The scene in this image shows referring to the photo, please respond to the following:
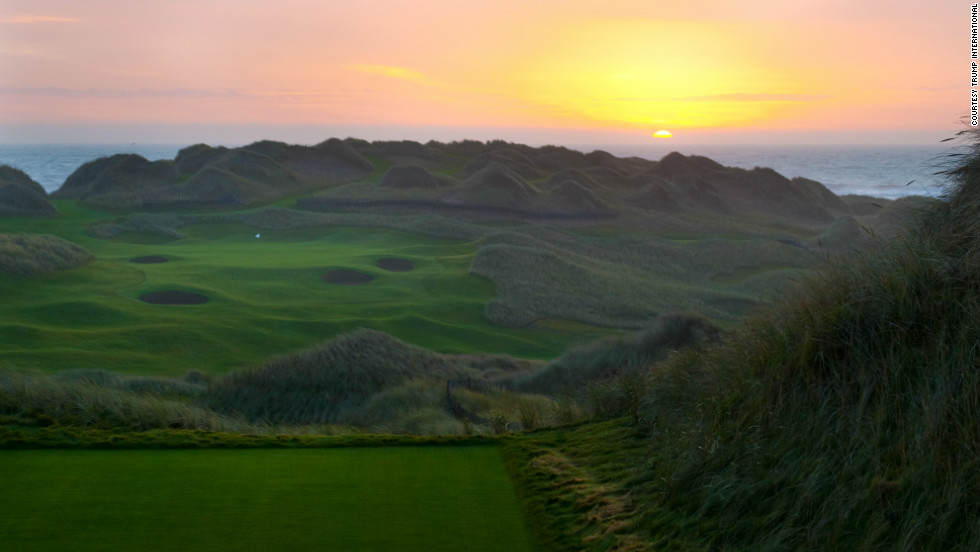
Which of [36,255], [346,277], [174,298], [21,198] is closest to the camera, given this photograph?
[174,298]

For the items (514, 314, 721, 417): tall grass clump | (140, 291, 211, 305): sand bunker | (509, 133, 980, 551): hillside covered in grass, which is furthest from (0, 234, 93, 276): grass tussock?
(509, 133, 980, 551): hillside covered in grass

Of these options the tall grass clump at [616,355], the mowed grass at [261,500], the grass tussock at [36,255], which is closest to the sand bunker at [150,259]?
the grass tussock at [36,255]

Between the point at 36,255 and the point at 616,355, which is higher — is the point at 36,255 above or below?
above

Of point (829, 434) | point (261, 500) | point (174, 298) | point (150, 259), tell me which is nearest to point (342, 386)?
point (261, 500)

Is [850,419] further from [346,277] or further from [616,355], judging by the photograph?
[346,277]

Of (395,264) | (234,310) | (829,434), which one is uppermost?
(829,434)

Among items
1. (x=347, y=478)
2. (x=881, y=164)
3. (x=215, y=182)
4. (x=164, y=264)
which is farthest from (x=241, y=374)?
(x=881, y=164)
